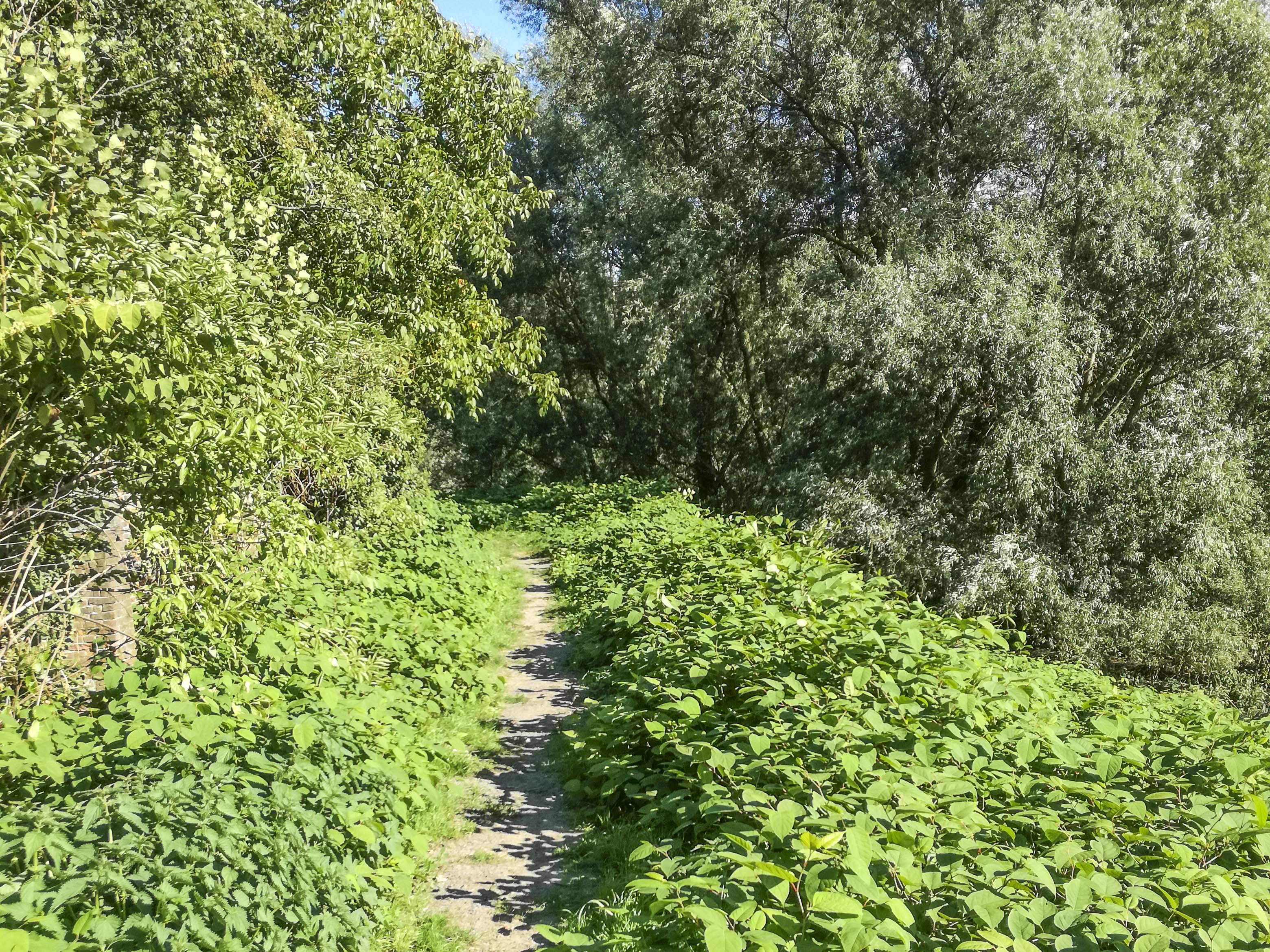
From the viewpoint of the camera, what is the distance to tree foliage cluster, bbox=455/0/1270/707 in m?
13.3

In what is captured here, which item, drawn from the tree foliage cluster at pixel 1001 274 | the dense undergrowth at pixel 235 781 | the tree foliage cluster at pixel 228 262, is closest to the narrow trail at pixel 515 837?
the dense undergrowth at pixel 235 781

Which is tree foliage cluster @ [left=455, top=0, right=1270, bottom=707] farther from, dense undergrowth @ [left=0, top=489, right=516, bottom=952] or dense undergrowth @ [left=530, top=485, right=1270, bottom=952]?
dense undergrowth @ [left=0, top=489, right=516, bottom=952]

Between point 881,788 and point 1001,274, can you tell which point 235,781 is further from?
point 1001,274

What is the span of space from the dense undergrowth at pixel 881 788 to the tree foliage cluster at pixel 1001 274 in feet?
21.8

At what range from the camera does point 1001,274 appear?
45.1 ft

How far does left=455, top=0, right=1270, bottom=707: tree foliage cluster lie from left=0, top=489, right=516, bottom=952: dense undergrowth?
33.7ft

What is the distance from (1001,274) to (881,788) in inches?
499

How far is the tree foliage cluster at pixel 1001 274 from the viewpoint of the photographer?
13320mm

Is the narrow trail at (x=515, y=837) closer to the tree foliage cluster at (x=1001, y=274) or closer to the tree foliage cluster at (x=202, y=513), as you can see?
the tree foliage cluster at (x=202, y=513)

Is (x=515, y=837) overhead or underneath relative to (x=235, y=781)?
underneath

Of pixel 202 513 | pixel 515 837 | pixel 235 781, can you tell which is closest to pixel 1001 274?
pixel 515 837

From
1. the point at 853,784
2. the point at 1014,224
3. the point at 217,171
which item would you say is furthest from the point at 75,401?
the point at 1014,224

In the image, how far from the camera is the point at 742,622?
5930mm

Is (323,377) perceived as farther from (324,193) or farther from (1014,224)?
(1014,224)
